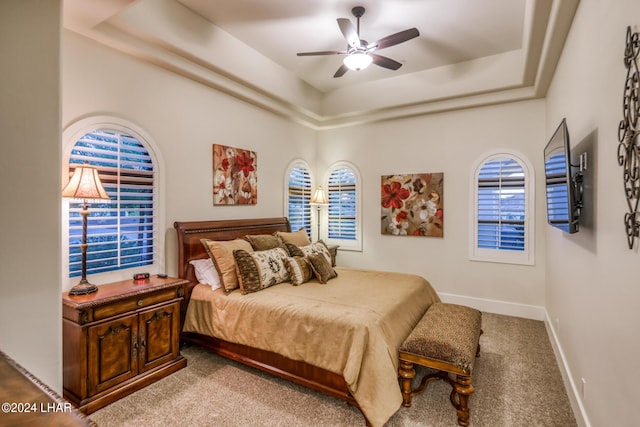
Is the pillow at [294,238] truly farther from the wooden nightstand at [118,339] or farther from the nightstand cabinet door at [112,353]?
the nightstand cabinet door at [112,353]

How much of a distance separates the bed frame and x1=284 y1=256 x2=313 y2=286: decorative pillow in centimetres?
80

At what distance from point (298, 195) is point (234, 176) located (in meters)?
1.54

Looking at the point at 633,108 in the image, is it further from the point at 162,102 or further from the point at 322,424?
the point at 162,102

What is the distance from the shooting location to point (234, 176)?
4105mm

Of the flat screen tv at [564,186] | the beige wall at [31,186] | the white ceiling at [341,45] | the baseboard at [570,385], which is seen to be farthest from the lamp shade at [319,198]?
the beige wall at [31,186]

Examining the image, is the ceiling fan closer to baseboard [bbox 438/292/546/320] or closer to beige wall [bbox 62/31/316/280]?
beige wall [bbox 62/31/316/280]

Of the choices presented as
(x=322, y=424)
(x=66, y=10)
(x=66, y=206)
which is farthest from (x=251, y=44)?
(x=322, y=424)

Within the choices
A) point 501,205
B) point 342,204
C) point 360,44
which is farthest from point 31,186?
point 501,205

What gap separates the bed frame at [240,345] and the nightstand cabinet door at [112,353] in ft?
2.27

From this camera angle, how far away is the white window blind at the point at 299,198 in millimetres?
5250

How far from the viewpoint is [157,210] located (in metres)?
3.22

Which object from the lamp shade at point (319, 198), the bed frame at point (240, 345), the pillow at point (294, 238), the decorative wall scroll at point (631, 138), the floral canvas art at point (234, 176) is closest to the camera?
the decorative wall scroll at point (631, 138)

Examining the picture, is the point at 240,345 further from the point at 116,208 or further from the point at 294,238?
the point at 116,208

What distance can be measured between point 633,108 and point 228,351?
3.23 meters
